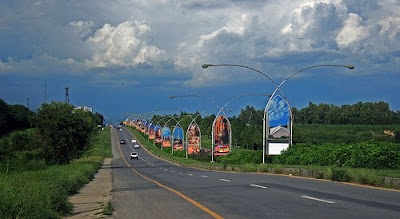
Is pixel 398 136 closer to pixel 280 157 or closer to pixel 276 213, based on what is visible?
pixel 280 157

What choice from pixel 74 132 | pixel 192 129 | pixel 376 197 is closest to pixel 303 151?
pixel 376 197

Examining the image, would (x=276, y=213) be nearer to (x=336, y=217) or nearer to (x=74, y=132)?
(x=336, y=217)

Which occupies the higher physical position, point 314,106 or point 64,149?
point 314,106

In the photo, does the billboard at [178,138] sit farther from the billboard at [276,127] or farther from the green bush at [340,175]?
the green bush at [340,175]

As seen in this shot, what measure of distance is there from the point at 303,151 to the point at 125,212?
95.9ft

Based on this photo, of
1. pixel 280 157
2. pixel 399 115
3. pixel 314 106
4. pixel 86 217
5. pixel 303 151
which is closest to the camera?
pixel 86 217

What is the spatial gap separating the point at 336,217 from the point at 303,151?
3169 cm

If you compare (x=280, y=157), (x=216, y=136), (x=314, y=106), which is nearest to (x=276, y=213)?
(x=280, y=157)

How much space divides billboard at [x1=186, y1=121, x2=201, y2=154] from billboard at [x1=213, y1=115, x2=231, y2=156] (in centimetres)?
1846

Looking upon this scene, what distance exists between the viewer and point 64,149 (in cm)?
6919

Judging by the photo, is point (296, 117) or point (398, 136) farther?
point (296, 117)

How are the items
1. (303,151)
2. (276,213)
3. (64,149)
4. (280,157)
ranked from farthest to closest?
(64,149) < (280,157) < (303,151) < (276,213)

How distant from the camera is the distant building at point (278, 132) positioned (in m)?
47.7

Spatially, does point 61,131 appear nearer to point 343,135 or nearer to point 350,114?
point 343,135
